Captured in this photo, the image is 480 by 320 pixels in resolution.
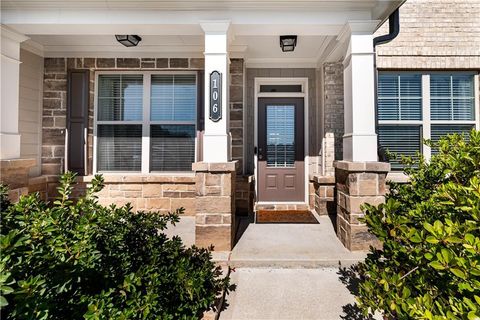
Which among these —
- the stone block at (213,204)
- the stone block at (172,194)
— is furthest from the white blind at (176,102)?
the stone block at (213,204)

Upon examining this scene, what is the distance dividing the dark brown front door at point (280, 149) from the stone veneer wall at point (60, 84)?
1.74m

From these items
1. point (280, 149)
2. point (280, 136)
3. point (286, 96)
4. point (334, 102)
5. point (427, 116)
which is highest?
point (286, 96)

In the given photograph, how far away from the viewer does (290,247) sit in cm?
332

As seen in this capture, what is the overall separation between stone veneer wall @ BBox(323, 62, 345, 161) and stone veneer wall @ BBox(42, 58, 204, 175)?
232 cm

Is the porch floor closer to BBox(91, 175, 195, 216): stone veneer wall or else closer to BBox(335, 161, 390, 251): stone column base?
BBox(335, 161, 390, 251): stone column base

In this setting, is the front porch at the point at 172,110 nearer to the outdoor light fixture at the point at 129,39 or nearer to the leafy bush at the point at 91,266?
the outdoor light fixture at the point at 129,39

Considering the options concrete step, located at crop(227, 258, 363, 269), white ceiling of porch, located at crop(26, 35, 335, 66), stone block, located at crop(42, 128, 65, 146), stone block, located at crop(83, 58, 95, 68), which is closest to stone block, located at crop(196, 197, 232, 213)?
concrete step, located at crop(227, 258, 363, 269)

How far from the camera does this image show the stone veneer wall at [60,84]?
16.2 ft

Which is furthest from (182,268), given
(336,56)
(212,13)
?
(336,56)

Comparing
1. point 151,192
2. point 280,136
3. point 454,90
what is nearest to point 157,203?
point 151,192

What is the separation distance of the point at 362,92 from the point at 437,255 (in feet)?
8.67

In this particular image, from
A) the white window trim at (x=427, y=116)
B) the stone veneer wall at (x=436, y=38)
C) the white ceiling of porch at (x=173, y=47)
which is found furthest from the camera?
the white window trim at (x=427, y=116)

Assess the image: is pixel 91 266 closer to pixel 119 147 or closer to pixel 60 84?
pixel 119 147

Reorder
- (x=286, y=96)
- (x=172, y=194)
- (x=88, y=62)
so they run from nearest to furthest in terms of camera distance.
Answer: (x=172, y=194) < (x=88, y=62) < (x=286, y=96)
